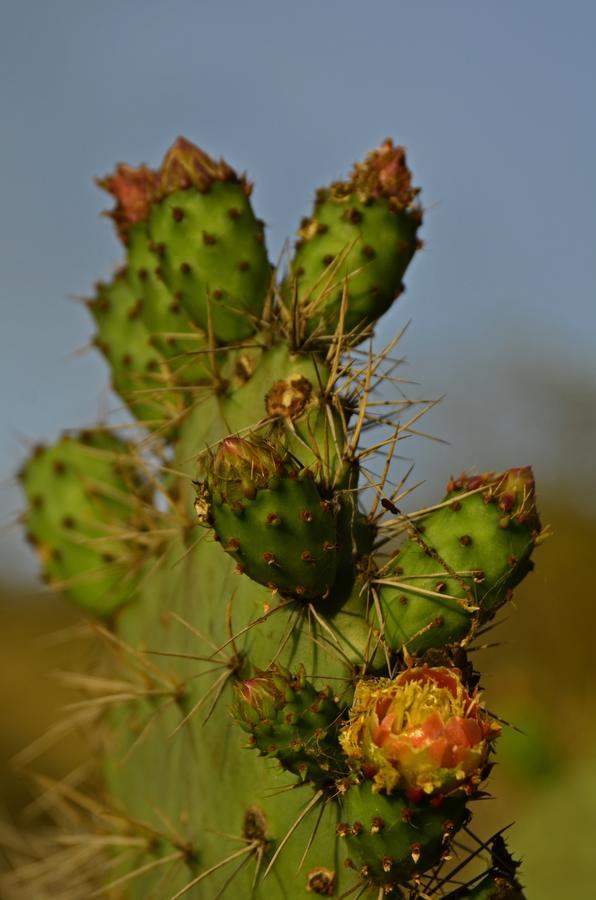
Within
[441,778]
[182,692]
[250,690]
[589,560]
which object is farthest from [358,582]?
[589,560]

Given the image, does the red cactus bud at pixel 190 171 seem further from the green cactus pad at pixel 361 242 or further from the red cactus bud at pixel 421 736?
the red cactus bud at pixel 421 736

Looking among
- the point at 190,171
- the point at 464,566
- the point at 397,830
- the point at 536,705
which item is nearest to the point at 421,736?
the point at 397,830

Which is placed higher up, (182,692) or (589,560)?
(589,560)

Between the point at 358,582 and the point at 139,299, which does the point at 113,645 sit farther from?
the point at 358,582

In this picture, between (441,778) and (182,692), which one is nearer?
(441,778)

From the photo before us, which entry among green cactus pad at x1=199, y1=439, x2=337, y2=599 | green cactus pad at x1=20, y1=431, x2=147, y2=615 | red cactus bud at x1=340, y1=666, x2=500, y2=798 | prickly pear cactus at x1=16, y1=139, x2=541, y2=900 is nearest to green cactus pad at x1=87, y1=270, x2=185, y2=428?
prickly pear cactus at x1=16, y1=139, x2=541, y2=900

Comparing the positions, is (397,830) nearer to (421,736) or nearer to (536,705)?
(421,736)
